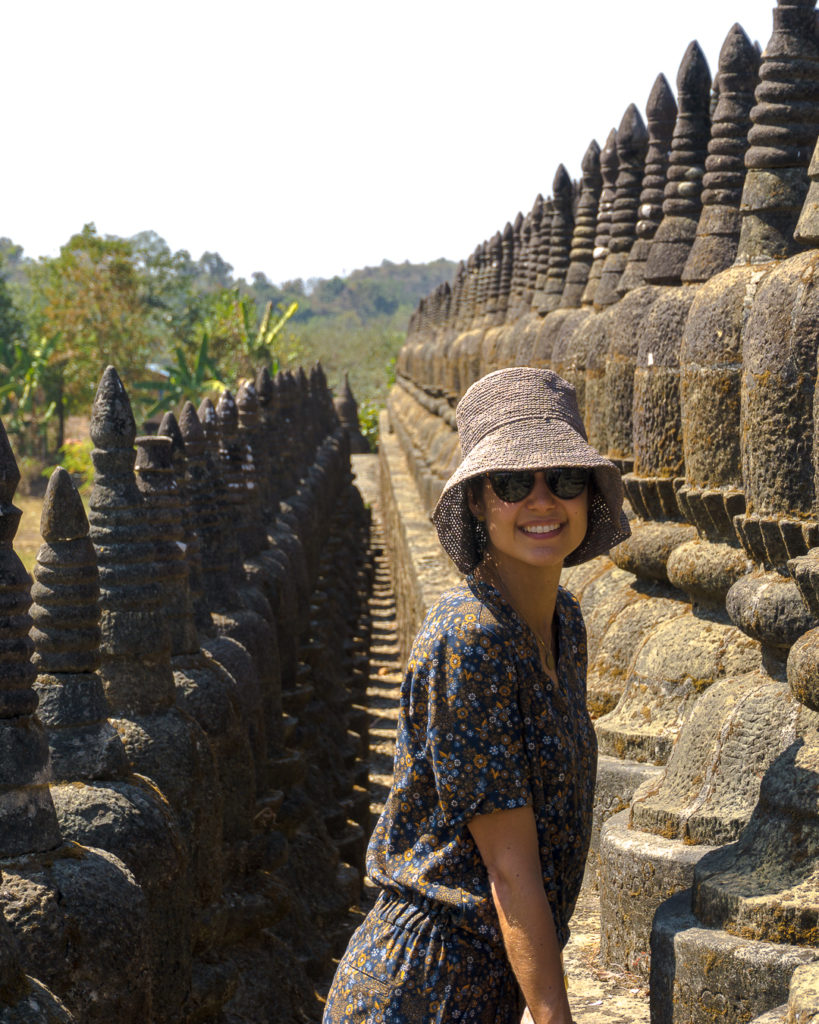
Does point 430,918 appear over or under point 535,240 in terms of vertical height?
under

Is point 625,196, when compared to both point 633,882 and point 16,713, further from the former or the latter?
point 16,713

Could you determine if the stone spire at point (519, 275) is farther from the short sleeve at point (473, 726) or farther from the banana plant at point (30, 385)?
the banana plant at point (30, 385)

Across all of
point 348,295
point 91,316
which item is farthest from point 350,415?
point 348,295

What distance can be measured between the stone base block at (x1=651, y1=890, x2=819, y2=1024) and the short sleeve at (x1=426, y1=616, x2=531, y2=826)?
25.2 inches

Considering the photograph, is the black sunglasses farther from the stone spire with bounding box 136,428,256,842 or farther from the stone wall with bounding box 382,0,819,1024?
the stone spire with bounding box 136,428,256,842

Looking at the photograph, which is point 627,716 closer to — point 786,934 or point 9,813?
point 786,934

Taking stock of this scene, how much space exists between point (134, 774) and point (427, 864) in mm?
1512

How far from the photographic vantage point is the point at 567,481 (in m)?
2.49

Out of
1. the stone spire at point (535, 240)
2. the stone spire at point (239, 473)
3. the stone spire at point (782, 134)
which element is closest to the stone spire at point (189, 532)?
the stone spire at point (239, 473)

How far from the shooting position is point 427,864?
7.84 ft

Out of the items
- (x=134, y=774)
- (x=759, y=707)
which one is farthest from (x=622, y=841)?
(x=134, y=774)

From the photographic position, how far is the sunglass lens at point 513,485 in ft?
8.09


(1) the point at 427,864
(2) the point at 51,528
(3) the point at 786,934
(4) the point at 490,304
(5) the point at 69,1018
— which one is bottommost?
(5) the point at 69,1018

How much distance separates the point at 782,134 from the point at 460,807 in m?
2.30
